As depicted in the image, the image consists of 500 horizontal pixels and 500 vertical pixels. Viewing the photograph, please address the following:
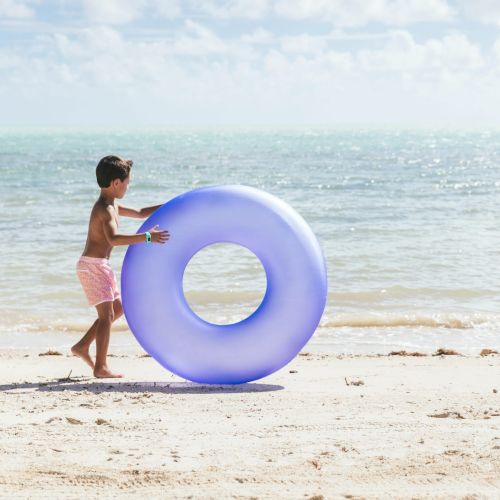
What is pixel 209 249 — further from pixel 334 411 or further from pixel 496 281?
pixel 334 411

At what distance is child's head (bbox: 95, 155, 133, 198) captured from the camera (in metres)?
4.66

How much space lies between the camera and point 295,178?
88.4 ft

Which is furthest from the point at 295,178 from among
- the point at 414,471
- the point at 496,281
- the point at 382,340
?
the point at 414,471

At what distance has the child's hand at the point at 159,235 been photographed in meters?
4.53

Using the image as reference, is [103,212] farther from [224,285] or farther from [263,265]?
[224,285]

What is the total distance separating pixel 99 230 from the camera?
4715 mm

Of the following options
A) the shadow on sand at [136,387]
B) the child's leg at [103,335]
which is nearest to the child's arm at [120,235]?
the child's leg at [103,335]

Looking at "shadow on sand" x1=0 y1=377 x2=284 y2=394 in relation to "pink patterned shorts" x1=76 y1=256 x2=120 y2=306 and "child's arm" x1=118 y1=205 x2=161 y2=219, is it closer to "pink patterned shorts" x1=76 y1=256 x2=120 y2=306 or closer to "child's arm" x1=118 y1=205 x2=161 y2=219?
"pink patterned shorts" x1=76 y1=256 x2=120 y2=306

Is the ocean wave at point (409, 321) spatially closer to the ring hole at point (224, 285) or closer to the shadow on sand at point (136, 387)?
the ring hole at point (224, 285)

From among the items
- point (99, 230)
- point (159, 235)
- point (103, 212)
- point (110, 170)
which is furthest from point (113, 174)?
point (159, 235)

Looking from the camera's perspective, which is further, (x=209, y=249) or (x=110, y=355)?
(x=209, y=249)

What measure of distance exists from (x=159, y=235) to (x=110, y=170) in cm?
46

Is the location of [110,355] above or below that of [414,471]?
below

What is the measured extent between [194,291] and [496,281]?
3.14 metres
